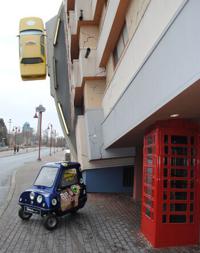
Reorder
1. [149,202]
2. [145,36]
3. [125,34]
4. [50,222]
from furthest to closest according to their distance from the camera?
[125,34] < [50,222] < [149,202] < [145,36]

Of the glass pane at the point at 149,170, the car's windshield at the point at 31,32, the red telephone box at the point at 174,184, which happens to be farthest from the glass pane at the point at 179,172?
the car's windshield at the point at 31,32

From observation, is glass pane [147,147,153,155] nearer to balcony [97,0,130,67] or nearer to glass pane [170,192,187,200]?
glass pane [170,192,187,200]

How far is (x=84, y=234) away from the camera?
938cm

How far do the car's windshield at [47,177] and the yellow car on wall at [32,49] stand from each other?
10449 millimetres

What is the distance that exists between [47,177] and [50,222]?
154 cm

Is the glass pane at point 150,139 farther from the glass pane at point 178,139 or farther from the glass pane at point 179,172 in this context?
the glass pane at point 179,172

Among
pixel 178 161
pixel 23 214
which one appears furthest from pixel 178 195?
pixel 23 214

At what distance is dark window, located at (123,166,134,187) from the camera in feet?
54.8

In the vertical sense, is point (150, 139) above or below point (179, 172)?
above

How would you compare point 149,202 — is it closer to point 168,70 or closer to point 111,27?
point 168,70

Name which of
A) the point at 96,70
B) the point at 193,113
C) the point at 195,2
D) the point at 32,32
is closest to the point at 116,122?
the point at 193,113

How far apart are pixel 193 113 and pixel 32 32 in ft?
52.8

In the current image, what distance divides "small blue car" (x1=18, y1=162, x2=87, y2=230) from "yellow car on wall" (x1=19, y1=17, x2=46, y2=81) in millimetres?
10572

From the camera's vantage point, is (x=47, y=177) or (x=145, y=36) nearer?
(x=145, y=36)
